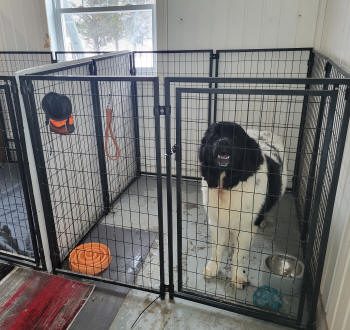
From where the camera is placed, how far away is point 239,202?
1.97 metres

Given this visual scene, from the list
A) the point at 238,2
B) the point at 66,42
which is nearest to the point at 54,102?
the point at 238,2

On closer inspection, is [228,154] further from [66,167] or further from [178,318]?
[66,167]

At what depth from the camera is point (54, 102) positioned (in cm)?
188

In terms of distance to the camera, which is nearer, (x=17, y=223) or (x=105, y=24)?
(x=17, y=223)

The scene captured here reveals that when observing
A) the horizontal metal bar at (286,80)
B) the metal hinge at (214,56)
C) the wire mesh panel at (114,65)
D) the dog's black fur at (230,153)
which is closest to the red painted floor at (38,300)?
the dog's black fur at (230,153)

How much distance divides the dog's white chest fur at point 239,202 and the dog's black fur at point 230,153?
0.05 meters

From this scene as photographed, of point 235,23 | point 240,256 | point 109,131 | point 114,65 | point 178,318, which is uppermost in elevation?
point 235,23

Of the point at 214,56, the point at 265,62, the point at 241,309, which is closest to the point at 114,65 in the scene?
the point at 214,56

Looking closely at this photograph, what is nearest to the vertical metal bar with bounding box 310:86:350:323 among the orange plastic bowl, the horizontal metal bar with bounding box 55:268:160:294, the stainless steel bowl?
the stainless steel bowl

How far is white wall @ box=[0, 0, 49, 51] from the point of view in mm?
3863

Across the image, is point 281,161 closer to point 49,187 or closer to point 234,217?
point 234,217

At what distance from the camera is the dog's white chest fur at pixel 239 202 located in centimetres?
193

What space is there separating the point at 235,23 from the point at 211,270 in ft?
7.89

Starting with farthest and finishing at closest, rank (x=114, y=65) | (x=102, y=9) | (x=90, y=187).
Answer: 1. (x=102, y=9)
2. (x=114, y=65)
3. (x=90, y=187)
